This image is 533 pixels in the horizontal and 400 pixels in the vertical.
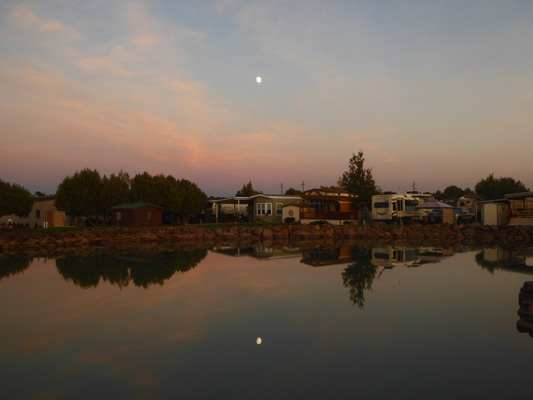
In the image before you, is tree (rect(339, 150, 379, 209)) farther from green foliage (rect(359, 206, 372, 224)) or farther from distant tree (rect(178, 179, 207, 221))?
distant tree (rect(178, 179, 207, 221))

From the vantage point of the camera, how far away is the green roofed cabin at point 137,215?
39781mm

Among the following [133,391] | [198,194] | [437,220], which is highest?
[198,194]

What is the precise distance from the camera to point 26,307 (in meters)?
11.6

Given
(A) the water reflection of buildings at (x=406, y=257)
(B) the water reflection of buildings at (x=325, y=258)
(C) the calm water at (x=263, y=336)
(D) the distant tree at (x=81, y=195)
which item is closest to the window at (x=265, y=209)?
(D) the distant tree at (x=81, y=195)

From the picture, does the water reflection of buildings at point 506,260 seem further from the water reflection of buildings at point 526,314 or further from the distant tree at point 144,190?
the distant tree at point 144,190

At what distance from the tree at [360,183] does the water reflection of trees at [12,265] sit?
38127 millimetres

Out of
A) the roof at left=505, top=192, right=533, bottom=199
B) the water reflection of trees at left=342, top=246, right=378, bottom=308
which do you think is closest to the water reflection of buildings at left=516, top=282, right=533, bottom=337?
the water reflection of trees at left=342, top=246, right=378, bottom=308

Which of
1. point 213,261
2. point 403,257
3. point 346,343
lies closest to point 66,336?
point 346,343

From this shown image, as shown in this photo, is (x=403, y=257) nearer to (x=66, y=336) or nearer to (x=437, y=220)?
(x=66, y=336)

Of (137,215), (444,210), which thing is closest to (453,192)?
(444,210)

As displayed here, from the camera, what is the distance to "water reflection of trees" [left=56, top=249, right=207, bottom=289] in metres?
16.0

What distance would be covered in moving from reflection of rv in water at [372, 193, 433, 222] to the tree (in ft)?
6.28

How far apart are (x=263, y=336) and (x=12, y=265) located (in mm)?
17818

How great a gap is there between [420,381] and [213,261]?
16579 millimetres
